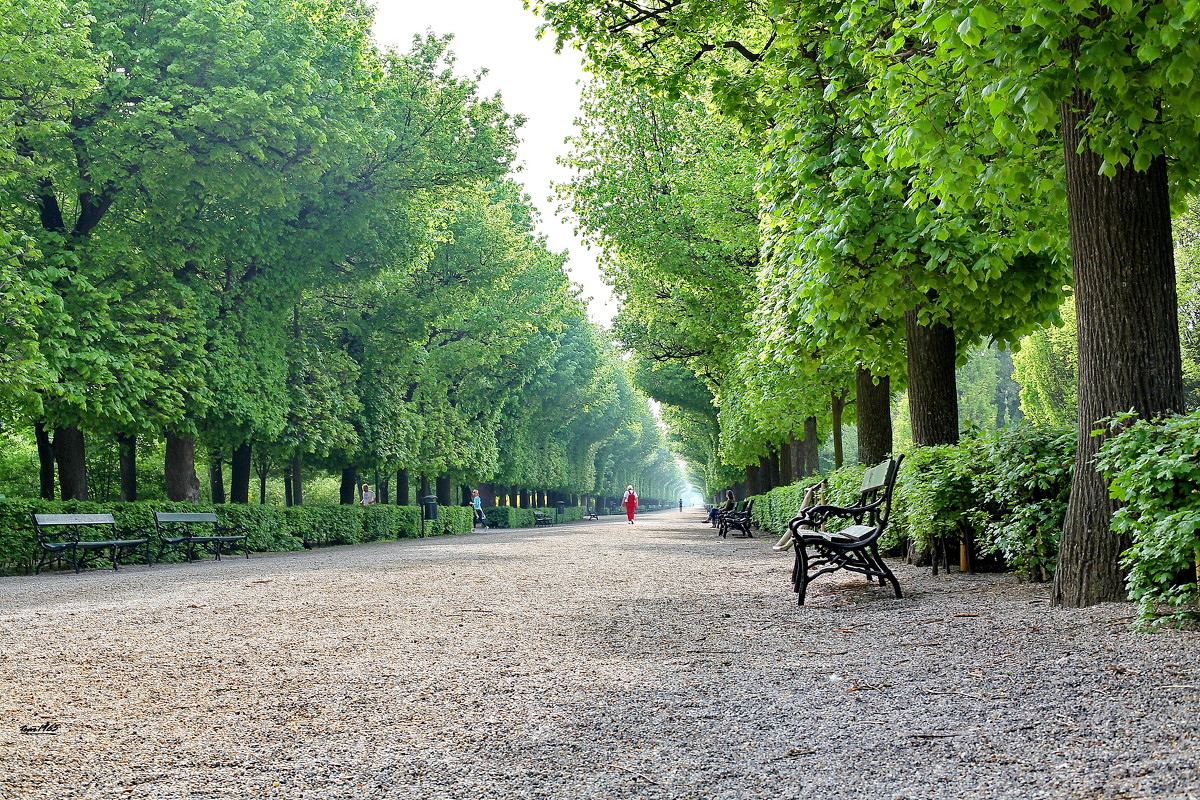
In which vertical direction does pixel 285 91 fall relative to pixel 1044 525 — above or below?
above

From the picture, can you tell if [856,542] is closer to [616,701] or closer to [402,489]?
[616,701]

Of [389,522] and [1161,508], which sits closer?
[1161,508]

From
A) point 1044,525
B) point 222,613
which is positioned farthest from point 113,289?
point 1044,525

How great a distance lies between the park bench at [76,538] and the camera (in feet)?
48.4

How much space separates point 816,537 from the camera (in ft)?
26.3

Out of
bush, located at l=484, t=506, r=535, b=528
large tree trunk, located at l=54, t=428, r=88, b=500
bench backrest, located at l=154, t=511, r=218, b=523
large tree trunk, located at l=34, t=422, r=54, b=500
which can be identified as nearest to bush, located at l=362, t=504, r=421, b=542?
large tree trunk, located at l=34, t=422, r=54, b=500

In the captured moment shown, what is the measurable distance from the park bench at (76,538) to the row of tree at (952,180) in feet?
35.4

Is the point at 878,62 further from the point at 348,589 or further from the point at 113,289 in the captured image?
the point at 113,289

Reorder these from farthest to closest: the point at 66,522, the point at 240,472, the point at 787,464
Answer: the point at 787,464 < the point at 240,472 < the point at 66,522

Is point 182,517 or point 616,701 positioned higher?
point 182,517

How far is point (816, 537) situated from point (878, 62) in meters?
3.85

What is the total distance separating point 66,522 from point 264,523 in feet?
22.3

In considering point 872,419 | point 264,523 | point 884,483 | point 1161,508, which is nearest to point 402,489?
point 264,523

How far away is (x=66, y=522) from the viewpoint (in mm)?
14875
